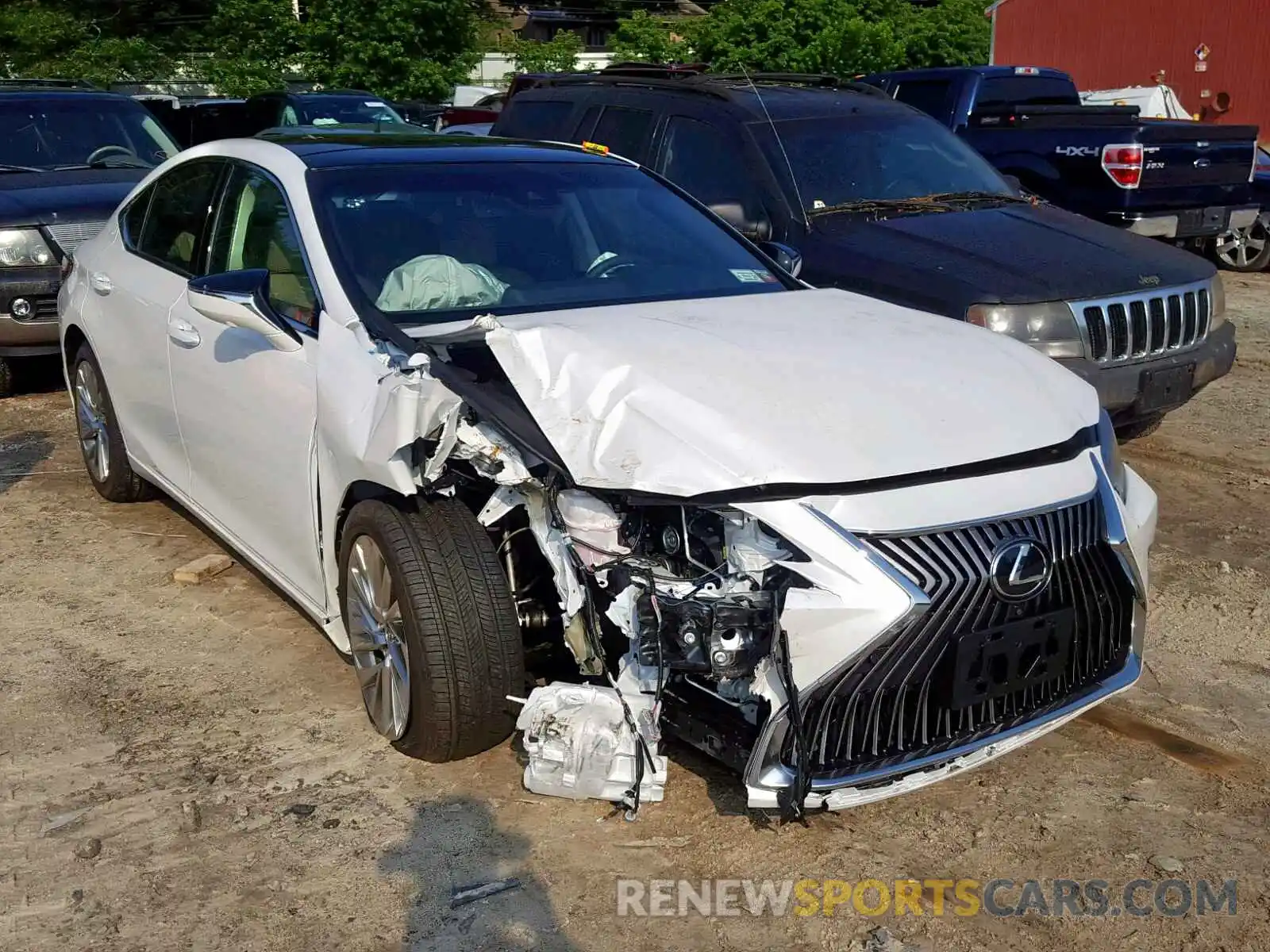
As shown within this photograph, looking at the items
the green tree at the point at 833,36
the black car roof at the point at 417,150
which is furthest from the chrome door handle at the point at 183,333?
the green tree at the point at 833,36

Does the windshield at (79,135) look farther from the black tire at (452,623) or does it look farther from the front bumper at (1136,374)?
the black tire at (452,623)

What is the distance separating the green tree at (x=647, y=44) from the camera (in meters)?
32.9

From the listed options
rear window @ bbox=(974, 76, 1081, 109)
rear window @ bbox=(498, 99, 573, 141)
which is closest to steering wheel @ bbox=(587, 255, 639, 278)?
rear window @ bbox=(498, 99, 573, 141)

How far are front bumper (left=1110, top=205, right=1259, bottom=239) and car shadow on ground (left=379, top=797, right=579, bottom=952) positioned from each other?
7.78 m

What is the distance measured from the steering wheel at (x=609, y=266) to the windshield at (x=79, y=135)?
19.2ft

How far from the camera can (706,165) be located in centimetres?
740

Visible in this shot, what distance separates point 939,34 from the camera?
112ft

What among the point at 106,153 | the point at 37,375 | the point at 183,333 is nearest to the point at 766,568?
the point at 183,333

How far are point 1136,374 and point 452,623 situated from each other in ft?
12.8

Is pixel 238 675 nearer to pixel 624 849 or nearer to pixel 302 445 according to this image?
pixel 302 445

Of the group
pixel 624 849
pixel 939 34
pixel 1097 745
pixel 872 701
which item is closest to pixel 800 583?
pixel 872 701

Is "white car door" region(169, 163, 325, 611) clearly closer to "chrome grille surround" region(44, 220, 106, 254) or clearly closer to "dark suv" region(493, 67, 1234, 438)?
"dark suv" region(493, 67, 1234, 438)

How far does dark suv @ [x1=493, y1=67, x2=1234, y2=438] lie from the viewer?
6125 millimetres

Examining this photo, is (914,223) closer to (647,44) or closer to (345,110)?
(345,110)
